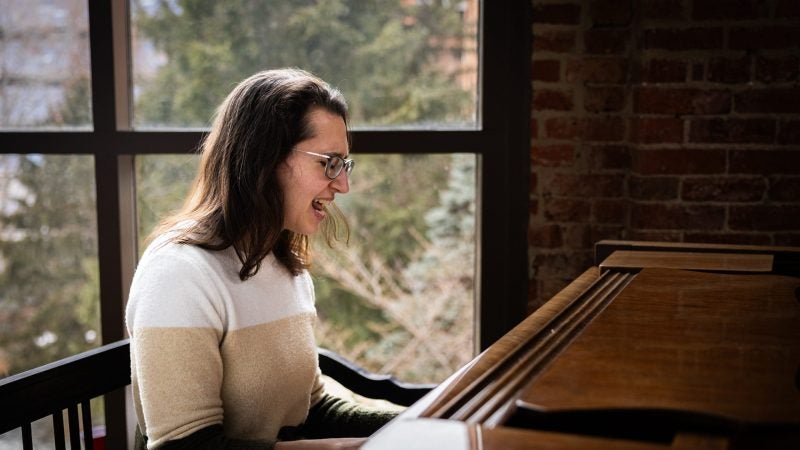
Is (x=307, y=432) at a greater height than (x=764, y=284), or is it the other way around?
(x=764, y=284)

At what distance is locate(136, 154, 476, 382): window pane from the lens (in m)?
2.60

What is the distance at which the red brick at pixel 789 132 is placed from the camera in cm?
233

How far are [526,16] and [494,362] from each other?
5.82 feet

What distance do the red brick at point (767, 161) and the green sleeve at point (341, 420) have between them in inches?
51.5

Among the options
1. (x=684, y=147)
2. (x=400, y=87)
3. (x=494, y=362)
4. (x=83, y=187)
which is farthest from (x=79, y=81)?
(x=494, y=362)

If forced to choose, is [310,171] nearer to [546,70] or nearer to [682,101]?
[546,70]

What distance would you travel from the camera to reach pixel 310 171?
66.1 inches

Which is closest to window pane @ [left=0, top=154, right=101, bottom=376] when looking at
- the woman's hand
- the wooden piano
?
the woman's hand

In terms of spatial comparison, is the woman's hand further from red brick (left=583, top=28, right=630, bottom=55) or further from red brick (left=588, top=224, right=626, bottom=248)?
red brick (left=583, top=28, right=630, bottom=55)

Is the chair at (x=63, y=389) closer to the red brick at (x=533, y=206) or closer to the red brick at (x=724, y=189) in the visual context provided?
the red brick at (x=533, y=206)

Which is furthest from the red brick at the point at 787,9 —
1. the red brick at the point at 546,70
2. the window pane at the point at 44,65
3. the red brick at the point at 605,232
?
the window pane at the point at 44,65

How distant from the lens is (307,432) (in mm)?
1829

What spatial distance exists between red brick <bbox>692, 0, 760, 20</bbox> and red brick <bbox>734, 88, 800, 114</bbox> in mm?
219

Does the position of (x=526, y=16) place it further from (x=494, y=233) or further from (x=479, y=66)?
(x=494, y=233)
